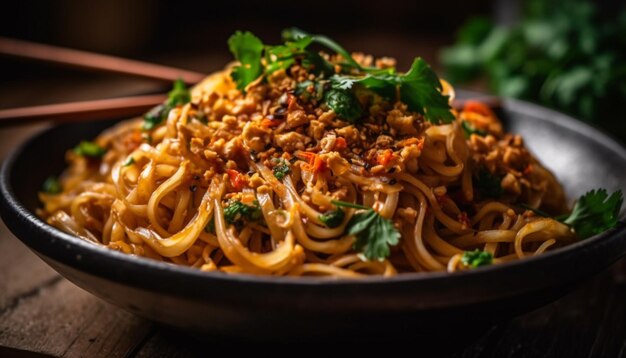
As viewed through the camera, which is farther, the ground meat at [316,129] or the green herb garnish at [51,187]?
the green herb garnish at [51,187]

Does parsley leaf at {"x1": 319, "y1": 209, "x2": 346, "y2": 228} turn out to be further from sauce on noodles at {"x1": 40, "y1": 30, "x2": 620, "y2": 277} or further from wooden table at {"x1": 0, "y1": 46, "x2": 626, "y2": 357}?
wooden table at {"x1": 0, "y1": 46, "x2": 626, "y2": 357}

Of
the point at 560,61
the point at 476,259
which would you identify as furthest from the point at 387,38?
the point at 476,259

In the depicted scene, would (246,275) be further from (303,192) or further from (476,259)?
(476,259)

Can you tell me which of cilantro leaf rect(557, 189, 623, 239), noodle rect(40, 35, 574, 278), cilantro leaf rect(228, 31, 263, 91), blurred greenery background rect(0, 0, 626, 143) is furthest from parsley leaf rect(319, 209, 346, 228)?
blurred greenery background rect(0, 0, 626, 143)

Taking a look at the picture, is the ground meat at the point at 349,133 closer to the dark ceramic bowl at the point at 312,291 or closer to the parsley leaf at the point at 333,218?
the parsley leaf at the point at 333,218

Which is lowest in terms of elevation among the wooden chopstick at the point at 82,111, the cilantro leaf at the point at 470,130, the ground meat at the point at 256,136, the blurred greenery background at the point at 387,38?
the blurred greenery background at the point at 387,38

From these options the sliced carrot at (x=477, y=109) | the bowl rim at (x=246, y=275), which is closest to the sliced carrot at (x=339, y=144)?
the bowl rim at (x=246, y=275)

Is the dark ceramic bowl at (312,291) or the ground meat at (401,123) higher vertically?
the ground meat at (401,123)

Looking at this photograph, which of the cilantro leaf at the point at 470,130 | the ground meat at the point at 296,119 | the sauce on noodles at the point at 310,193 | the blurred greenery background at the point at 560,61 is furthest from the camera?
the blurred greenery background at the point at 560,61
